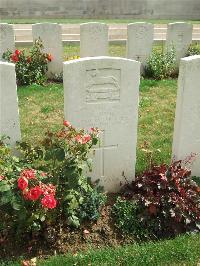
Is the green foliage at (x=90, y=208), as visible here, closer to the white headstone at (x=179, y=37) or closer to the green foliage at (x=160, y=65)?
the green foliage at (x=160, y=65)

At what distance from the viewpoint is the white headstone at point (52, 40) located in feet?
29.1

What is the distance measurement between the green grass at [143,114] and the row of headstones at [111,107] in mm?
656

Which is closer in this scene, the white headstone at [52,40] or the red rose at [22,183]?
the red rose at [22,183]

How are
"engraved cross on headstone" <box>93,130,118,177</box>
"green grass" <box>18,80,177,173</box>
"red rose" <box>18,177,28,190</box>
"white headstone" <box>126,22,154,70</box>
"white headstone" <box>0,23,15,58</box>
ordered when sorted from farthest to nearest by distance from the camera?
"white headstone" <box>126,22,154,70</box> → "white headstone" <box>0,23,15,58</box> → "green grass" <box>18,80,177,173</box> → "engraved cross on headstone" <box>93,130,118,177</box> → "red rose" <box>18,177,28,190</box>

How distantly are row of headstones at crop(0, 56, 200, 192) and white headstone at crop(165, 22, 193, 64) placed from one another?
539cm

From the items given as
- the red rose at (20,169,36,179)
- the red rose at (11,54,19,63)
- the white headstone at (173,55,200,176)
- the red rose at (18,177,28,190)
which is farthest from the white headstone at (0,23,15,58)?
the red rose at (18,177,28,190)

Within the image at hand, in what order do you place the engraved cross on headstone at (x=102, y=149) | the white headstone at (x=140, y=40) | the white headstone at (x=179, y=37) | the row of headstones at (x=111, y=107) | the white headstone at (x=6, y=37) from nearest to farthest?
the row of headstones at (x=111, y=107) → the engraved cross on headstone at (x=102, y=149) → the white headstone at (x=6, y=37) → the white headstone at (x=140, y=40) → the white headstone at (x=179, y=37)

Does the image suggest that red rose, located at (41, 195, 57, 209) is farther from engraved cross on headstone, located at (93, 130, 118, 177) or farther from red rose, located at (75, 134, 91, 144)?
engraved cross on headstone, located at (93, 130, 118, 177)

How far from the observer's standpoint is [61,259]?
392 centimetres

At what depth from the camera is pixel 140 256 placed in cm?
396

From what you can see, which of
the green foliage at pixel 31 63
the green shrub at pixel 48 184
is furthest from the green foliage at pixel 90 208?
the green foliage at pixel 31 63

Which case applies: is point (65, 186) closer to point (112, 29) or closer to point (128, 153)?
point (128, 153)

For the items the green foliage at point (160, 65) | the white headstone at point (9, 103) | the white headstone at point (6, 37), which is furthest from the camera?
the green foliage at point (160, 65)

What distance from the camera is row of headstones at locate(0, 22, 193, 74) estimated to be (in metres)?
8.88
